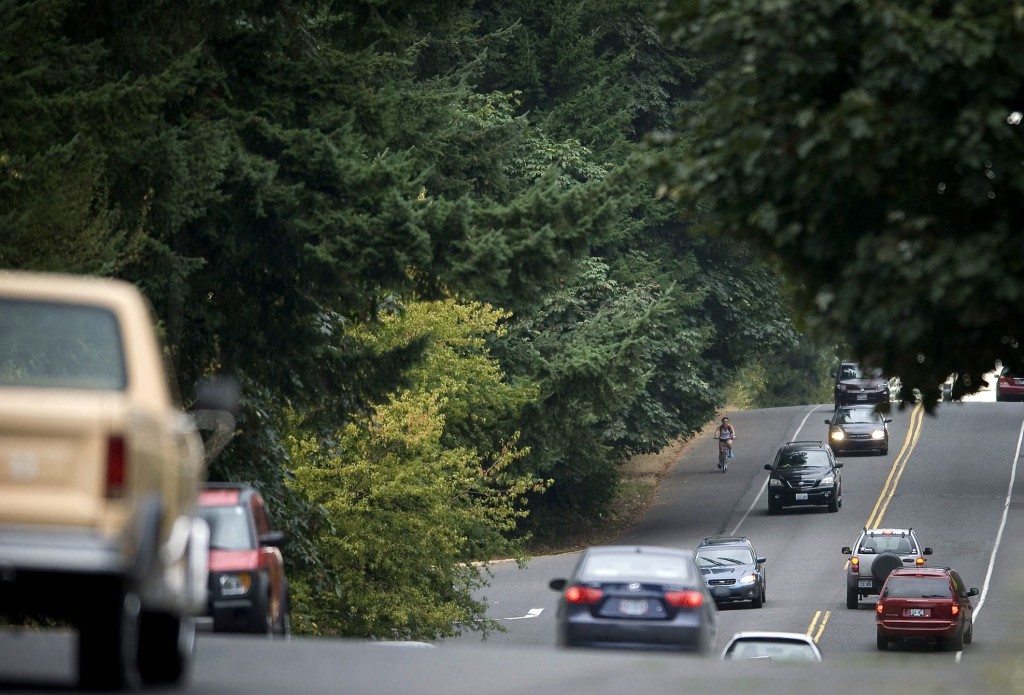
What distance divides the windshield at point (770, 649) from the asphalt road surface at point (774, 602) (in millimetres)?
1532

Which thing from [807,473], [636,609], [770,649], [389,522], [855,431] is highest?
[636,609]

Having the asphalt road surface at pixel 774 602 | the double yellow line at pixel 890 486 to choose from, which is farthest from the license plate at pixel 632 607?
the double yellow line at pixel 890 486

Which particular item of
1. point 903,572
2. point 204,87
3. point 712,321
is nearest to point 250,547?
point 204,87

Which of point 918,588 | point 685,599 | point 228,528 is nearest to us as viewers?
point 228,528

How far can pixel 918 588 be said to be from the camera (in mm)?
33938

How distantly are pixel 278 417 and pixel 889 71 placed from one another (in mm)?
15841

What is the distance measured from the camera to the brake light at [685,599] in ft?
62.2

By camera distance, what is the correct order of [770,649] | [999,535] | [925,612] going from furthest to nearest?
[999,535]
[925,612]
[770,649]

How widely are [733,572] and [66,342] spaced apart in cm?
3159

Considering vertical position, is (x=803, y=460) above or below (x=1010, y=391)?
above

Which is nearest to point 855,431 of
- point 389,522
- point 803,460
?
point 803,460

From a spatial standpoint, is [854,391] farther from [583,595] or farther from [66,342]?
[66,342]

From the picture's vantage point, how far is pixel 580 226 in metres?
25.7

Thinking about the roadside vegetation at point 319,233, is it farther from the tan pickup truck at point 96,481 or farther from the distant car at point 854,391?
the distant car at point 854,391
